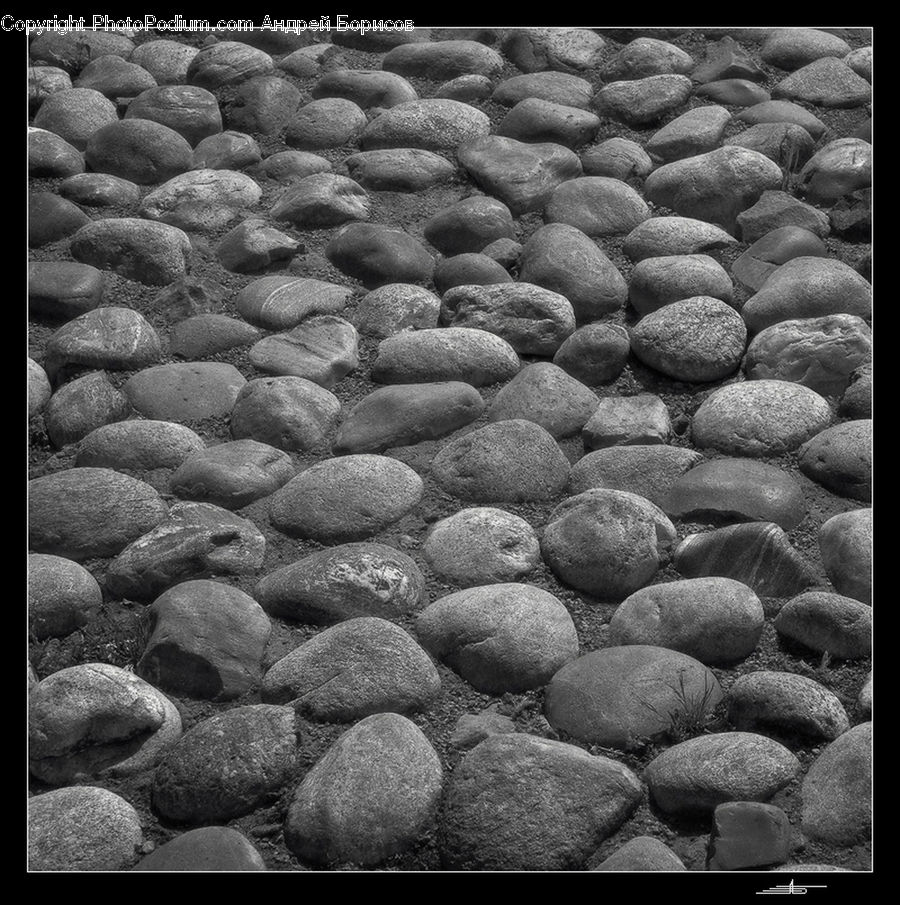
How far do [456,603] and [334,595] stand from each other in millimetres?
238

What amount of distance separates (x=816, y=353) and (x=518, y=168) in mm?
1259

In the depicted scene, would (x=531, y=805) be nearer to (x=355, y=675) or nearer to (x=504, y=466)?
(x=355, y=675)

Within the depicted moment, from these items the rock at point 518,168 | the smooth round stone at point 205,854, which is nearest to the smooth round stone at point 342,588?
the smooth round stone at point 205,854

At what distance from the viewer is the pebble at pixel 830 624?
2.06 m

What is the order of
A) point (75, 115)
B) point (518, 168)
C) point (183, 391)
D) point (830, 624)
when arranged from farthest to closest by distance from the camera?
point (75, 115)
point (518, 168)
point (183, 391)
point (830, 624)

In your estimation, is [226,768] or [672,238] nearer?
A: [226,768]

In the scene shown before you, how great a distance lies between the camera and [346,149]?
391 centimetres

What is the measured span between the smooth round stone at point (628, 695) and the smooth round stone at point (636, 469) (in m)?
0.53

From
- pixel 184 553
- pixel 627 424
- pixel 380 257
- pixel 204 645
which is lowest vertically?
pixel 204 645

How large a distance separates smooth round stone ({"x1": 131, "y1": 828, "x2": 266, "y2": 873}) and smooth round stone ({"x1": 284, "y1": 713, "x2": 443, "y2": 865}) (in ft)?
0.26

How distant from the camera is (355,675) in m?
2.01

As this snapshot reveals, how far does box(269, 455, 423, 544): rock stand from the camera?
2.42 m

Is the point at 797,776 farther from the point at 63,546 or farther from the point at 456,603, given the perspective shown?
the point at 63,546

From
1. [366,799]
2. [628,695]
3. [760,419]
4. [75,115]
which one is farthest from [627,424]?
[75,115]
